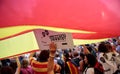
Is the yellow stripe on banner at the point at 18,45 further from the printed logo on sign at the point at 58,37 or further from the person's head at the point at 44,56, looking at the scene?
the printed logo on sign at the point at 58,37

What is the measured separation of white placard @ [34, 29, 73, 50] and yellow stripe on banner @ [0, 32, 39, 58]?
47 centimetres

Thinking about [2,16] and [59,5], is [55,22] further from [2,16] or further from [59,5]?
[2,16]

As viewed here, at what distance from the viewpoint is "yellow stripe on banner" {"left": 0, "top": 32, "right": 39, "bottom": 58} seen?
4220 mm

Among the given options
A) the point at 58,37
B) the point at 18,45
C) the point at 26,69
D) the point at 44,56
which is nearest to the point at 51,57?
the point at 58,37

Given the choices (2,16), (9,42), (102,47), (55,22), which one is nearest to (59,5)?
(55,22)

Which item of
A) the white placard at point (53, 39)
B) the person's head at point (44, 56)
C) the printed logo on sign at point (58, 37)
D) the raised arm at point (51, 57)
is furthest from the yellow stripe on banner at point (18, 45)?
the raised arm at point (51, 57)

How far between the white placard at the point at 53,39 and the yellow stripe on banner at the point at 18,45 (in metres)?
0.47

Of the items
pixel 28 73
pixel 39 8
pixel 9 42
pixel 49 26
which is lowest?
pixel 28 73

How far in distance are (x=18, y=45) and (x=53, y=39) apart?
807mm

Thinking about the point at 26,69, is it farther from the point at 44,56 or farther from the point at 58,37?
the point at 58,37

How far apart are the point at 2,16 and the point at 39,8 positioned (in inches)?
17.2

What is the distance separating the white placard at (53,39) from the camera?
3.96 metres

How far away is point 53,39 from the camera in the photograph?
3982mm

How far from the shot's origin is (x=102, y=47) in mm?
5977
